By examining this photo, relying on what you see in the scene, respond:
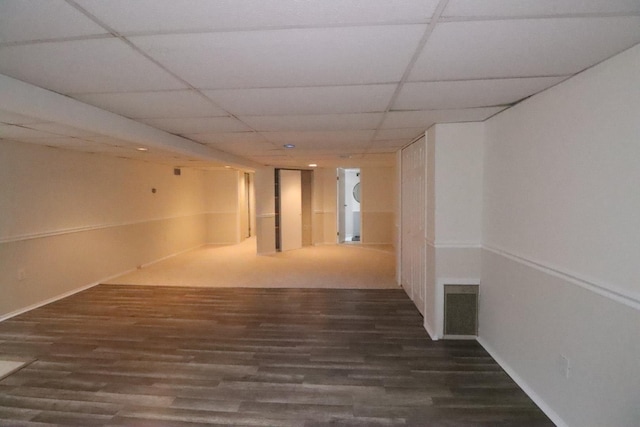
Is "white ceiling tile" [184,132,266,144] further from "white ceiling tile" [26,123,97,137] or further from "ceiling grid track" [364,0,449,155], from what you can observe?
"ceiling grid track" [364,0,449,155]

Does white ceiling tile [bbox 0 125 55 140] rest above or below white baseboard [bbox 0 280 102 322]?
above

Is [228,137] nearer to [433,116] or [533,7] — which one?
[433,116]

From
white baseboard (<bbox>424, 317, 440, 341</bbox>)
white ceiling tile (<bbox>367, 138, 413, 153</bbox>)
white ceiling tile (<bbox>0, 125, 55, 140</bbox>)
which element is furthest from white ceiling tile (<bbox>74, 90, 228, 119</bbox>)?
white baseboard (<bbox>424, 317, 440, 341</bbox>)

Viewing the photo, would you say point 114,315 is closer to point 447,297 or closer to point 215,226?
point 447,297

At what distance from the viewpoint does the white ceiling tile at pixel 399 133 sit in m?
3.42

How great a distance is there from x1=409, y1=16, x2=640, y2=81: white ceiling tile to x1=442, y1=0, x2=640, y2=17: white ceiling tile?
6 centimetres

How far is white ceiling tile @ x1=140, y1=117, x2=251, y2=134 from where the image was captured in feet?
9.35

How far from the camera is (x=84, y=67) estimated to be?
5.62 ft

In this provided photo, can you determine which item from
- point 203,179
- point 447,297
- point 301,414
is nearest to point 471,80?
point 447,297

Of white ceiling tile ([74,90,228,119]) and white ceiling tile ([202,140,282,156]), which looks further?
white ceiling tile ([202,140,282,156])

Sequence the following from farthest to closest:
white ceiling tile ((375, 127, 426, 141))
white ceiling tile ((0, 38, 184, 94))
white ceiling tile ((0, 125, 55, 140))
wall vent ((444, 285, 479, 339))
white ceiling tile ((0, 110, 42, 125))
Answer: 1. white ceiling tile ((375, 127, 426, 141))
2. wall vent ((444, 285, 479, 339))
3. white ceiling tile ((0, 125, 55, 140))
4. white ceiling tile ((0, 110, 42, 125))
5. white ceiling tile ((0, 38, 184, 94))

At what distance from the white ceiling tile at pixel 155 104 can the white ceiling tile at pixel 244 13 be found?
872 millimetres

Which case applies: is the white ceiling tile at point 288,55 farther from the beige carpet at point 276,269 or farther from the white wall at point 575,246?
the beige carpet at point 276,269

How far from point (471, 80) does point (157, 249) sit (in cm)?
690
